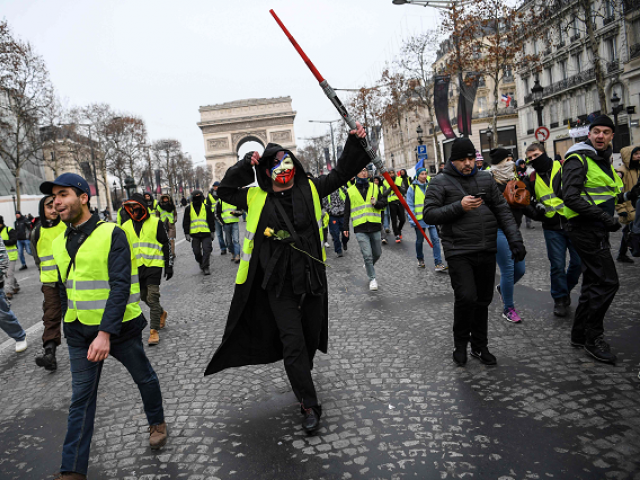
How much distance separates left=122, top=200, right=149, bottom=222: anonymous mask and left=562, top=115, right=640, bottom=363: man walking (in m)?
4.50

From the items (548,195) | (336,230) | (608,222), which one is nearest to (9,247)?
(336,230)

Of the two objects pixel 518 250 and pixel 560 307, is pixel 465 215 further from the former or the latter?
pixel 560 307

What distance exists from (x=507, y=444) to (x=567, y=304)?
9.81ft

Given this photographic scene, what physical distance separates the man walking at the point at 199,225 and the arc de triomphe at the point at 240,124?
68045 mm

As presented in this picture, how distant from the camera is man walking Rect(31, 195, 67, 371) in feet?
17.0

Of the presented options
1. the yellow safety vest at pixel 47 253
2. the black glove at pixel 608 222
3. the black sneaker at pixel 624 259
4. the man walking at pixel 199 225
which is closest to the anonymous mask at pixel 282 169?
the black glove at pixel 608 222

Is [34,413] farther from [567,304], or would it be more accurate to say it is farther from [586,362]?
[567,304]

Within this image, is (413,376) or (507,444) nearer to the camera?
(507,444)

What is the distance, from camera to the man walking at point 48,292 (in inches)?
204

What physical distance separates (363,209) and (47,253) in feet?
14.1

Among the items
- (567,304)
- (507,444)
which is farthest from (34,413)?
(567,304)

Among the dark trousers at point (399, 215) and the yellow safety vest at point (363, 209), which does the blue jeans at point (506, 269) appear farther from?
the dark trousers at point (399, 215)

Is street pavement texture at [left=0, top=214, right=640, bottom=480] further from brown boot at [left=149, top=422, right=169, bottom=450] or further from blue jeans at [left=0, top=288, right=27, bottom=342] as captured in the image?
blue jeans at [left=0, top=288, right=27, bottom=342]

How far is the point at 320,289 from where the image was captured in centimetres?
360
